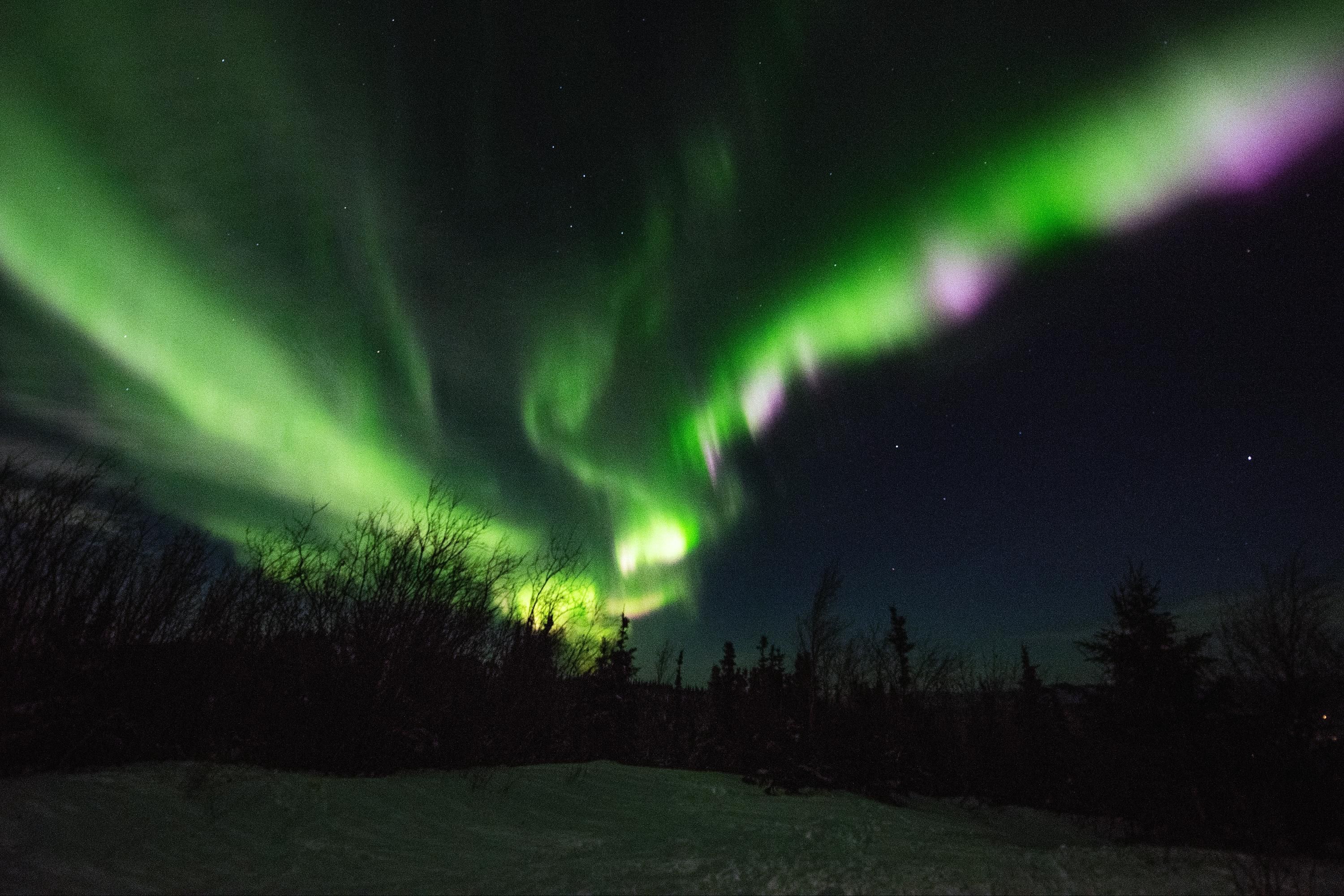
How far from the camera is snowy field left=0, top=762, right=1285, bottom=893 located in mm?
5074

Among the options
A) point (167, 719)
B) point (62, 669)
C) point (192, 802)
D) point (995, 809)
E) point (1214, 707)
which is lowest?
point (995, 809)

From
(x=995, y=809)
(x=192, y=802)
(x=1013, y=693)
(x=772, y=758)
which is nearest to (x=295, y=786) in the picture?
(x=192, y=802)

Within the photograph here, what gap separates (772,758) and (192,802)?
1799cm

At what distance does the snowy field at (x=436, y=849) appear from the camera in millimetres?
5074

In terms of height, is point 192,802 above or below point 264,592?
below

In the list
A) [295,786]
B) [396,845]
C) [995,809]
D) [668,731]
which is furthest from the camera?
[668,731]

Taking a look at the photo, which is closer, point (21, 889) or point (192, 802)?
point (21, 889)

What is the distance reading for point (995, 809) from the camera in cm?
2750

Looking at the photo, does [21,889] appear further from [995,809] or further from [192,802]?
[995,809]

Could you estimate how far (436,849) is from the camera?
6707mm

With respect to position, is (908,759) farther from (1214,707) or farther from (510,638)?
(510,638)

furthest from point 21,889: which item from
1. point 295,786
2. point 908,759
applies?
point 908,759

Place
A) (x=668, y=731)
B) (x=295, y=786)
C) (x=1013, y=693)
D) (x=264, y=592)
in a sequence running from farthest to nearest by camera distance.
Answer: (x=668, y=731) < (x=1013, y=693) < (x=264, y=592) < (x=295, y=786)

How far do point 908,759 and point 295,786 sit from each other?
2583 cm
